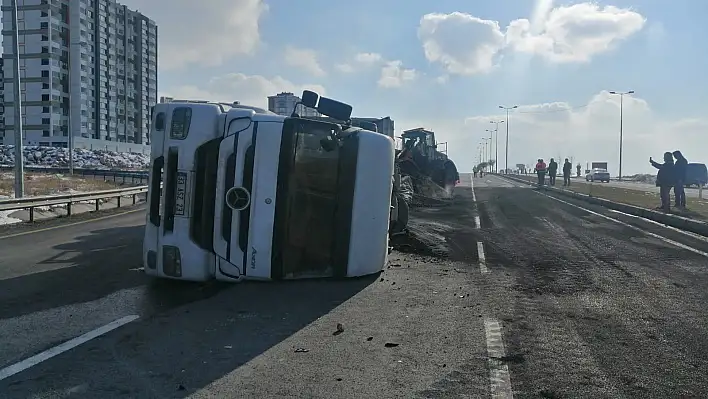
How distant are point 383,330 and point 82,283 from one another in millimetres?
4285

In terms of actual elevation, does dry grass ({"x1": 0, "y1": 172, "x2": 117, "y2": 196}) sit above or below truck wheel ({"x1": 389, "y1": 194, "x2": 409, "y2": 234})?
below

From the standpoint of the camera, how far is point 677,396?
4094 millimetres

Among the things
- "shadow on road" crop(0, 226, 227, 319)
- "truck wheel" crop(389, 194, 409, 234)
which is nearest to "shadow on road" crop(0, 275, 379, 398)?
"shadow on road" crop(0, 226, 227, 319)

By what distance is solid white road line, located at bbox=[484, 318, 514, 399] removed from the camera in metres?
4.18

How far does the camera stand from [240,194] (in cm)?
700

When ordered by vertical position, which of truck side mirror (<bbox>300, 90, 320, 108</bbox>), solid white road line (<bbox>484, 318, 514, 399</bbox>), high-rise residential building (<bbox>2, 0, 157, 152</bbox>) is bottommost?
solid white road line (<bbox>484, 318, 514, 399</bbox>)

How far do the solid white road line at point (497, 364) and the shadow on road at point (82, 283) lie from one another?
3.25 metres

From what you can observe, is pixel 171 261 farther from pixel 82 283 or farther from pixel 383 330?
pixel 383 330

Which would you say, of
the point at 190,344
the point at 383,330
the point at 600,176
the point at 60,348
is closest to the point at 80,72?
the point at 600,176

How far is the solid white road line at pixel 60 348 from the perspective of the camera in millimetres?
4531

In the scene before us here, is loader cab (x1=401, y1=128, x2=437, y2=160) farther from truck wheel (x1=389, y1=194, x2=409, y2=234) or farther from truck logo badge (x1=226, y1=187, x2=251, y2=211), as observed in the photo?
truck logo badge (x1=226, y1=187, x2=251, y2=211)

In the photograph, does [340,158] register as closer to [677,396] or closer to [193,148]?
[193,148]

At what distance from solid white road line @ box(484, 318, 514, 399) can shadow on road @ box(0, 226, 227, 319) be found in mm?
3252

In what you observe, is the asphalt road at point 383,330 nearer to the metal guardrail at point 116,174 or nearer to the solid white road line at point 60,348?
the solid white road line at point 60,348
